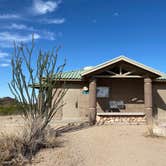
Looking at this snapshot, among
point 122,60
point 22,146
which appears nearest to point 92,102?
point 122,60

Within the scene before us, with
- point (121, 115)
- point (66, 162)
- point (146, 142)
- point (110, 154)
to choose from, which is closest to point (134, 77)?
point (121, 115)

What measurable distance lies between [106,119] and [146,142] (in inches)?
241

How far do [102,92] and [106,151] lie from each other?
1002 centimetres

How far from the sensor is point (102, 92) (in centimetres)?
1948

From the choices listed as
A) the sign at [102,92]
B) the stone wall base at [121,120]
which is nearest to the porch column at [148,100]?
the stone wall base at [121,120]

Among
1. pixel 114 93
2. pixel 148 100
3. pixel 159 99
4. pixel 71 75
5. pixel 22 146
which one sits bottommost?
pixel 22 146

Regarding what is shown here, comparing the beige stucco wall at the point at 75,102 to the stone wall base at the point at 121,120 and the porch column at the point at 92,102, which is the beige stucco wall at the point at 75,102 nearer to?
the porch column at the point at 92,102

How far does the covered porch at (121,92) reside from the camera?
17.0 m

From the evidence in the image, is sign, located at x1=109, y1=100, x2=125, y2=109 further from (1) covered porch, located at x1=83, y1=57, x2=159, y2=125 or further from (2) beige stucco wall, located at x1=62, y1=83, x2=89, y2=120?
(2) beige stucco wall, located at x1=62, y1=83, x2=89, y2=120

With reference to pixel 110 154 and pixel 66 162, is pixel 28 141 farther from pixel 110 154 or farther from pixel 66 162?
pixel 110 154

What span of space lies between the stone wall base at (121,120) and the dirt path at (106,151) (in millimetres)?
4115

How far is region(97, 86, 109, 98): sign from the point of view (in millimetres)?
19453

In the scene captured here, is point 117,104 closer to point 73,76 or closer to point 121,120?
point 121,120

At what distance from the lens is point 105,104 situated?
64.1ft
